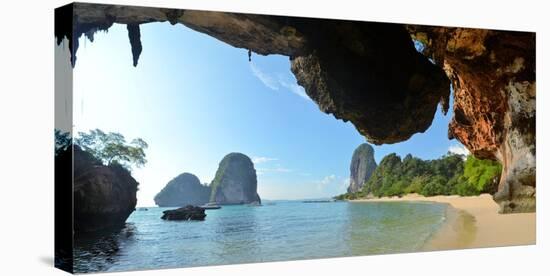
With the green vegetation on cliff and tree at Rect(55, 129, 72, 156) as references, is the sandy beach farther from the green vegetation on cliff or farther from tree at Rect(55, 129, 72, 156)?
tree at Rect(55, 129, 72, 156)

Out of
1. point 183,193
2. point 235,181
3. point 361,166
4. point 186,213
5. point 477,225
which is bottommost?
point 477,225

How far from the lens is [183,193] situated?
8383 mm

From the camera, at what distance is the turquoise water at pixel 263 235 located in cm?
809

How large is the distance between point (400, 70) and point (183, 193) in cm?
315

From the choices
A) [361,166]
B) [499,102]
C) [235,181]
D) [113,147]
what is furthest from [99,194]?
[499,102]

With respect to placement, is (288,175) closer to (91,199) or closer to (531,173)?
(91,199)

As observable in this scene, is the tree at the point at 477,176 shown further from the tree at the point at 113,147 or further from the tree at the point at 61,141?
the tree at the point at 61,141

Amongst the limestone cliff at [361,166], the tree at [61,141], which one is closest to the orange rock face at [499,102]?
the limestone cliff at [361,166]

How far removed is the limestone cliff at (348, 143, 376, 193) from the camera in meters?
9.48

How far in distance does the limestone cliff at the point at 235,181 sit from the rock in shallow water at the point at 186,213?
195 mm

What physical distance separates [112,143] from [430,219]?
415 cm

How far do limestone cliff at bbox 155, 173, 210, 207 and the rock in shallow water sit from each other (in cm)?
5

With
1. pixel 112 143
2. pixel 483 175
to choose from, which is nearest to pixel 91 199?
pixel 112 143

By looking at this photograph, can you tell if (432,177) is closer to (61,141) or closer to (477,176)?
(477,176)
